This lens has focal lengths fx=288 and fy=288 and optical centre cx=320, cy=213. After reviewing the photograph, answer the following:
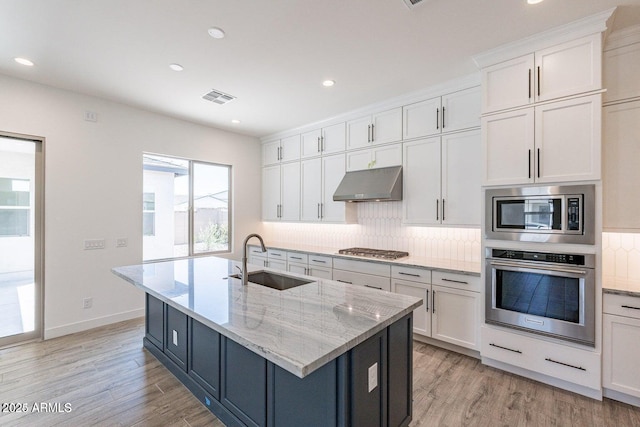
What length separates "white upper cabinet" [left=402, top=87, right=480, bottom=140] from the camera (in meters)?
3.10

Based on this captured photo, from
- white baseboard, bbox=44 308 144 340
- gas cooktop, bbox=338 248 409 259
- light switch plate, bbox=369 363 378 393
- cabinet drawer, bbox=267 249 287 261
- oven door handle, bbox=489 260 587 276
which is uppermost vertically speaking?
oven door handle, bbox=489 260 587 276

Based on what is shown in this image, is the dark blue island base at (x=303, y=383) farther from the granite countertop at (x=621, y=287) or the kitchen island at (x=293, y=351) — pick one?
the granite countertop at (x=621, y=287)

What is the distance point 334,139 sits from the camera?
4.45m

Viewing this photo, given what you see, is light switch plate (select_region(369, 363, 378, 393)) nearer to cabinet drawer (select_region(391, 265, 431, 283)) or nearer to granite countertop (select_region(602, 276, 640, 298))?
cabinet drawer (select_region(391, 265, 431, 283))

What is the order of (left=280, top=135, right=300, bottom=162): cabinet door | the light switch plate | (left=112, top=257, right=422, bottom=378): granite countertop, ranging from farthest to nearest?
(left=280, top=135, right=300, bottom=162): cabinet door < the light switch plate < (left=112, top=257, right=422, bottom=378): granite countertop

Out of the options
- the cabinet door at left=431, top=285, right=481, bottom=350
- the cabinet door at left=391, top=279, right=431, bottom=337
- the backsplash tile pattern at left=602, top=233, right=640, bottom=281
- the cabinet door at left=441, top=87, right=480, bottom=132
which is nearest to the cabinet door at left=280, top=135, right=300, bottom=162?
→ the cabinet door at left=441, top=87, right=480, bottom=132

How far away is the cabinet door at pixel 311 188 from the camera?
4.66 metres

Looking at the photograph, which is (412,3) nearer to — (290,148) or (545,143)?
(545,143)

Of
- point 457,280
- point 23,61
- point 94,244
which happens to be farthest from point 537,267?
point 23,61

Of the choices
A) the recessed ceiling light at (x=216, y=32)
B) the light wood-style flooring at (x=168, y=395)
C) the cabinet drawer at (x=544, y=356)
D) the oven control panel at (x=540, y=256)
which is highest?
the recessed ceiling light at (x=216, y=32)

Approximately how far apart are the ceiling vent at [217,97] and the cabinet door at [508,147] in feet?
9.59

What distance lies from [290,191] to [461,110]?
9.61 feet

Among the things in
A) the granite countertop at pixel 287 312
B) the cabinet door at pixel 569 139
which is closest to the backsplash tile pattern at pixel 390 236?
the cabinet door at pixel 569 139

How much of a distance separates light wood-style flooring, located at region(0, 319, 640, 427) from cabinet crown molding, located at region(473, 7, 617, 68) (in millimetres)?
2847
